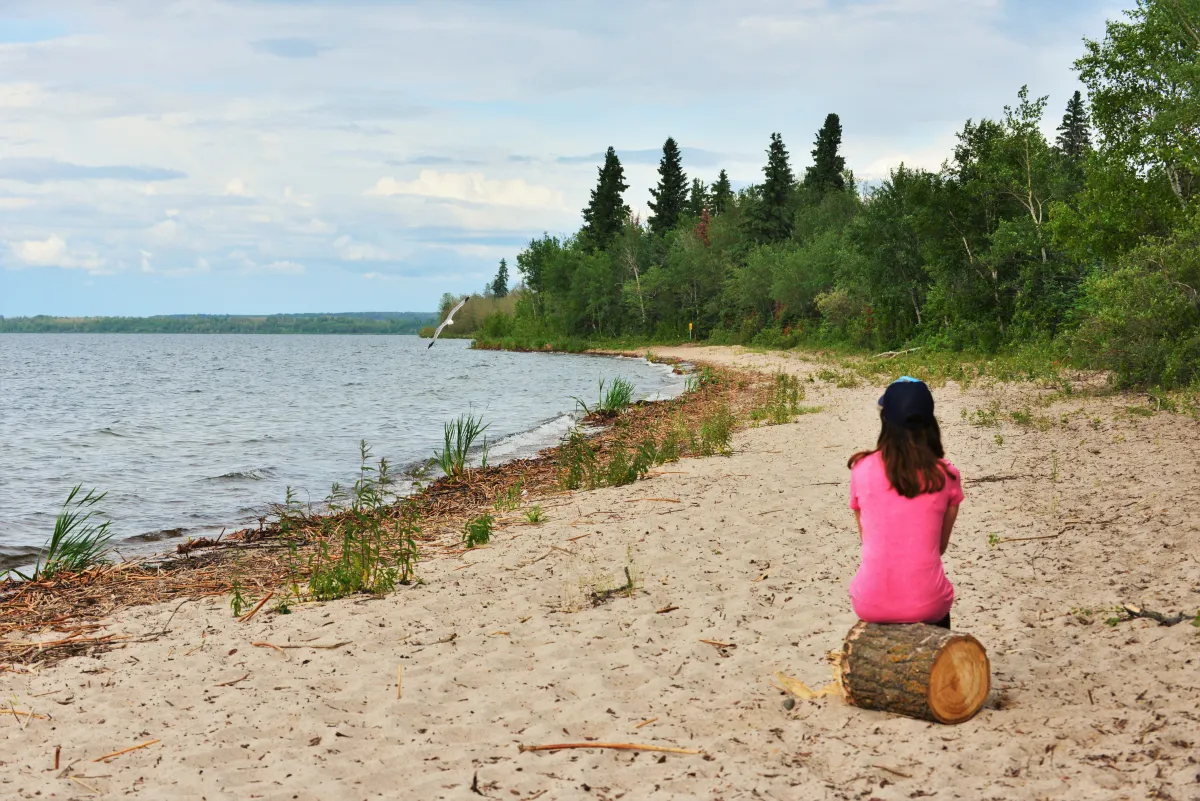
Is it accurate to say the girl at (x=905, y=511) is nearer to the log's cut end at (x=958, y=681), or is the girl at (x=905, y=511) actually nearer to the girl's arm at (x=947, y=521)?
the girl's arm at (x=947, y=521)

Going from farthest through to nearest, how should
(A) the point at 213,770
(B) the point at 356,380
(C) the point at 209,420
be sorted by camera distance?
(B) the point at 356,380
(C) the point at 209,420
(A) the point at 213,770

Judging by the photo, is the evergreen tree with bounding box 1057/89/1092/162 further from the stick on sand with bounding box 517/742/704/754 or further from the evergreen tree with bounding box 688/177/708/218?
the stick on sand with bounding box 517/742/704/754

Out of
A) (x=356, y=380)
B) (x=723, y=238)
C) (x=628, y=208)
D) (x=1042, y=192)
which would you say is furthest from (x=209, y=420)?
(x=628, y=208)

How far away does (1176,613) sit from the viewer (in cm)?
549

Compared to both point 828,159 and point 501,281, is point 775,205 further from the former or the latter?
point 501,281

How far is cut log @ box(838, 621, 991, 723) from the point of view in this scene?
444 centimetres

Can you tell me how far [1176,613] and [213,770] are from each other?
5.57 metres

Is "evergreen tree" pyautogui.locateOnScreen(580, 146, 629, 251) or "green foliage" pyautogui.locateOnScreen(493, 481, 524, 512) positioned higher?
"evergreen tree" pyautogui.locateOnScreen(580, 146, 629, 251)

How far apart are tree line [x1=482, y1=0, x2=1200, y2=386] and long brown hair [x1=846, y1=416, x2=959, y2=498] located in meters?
13.3

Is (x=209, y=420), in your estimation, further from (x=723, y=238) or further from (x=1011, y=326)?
(x=723, y=238)

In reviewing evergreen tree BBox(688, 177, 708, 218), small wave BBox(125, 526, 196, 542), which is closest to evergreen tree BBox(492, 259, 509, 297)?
evergreen tree BBox(688, 177, 708, 218)

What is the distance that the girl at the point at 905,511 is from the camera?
450 centimetres

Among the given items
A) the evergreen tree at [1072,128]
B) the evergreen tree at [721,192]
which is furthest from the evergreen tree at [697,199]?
the evergreen tree at [1072,128]

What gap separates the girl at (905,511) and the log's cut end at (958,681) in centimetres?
27
